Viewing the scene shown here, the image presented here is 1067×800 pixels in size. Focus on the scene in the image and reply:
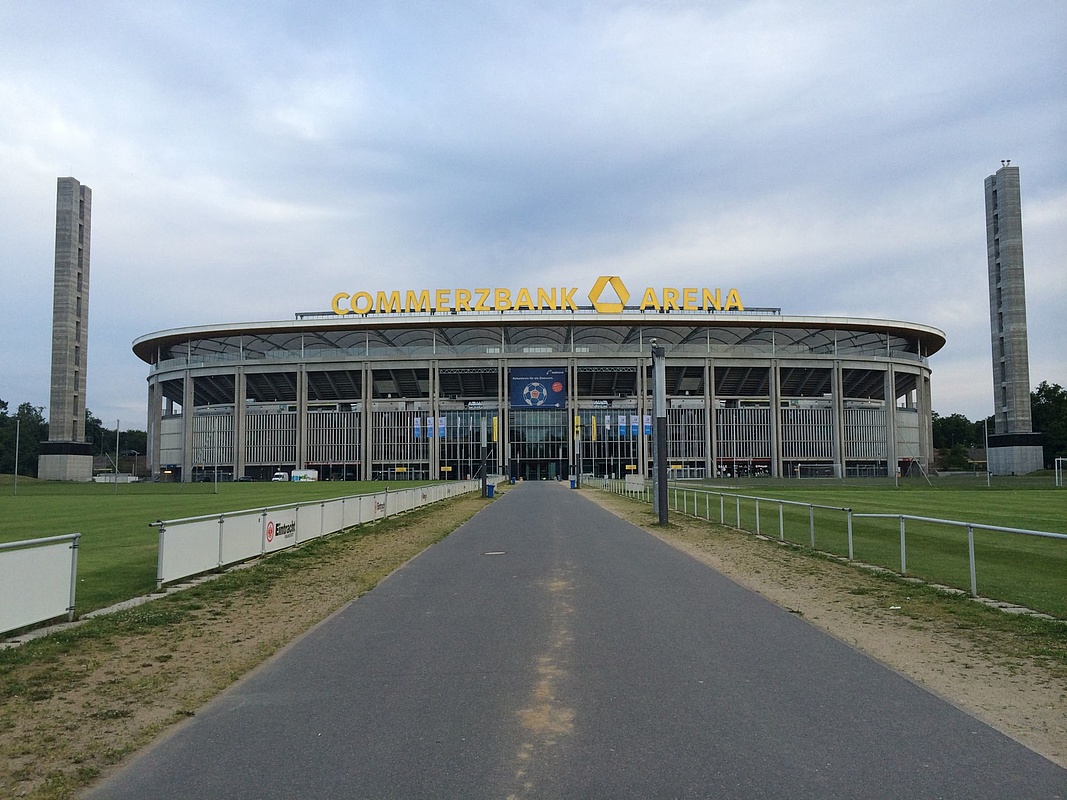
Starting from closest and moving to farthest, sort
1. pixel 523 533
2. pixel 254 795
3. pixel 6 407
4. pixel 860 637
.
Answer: pixel 254 795, pixel 860 637, pixel 523 533, pixel 6 407

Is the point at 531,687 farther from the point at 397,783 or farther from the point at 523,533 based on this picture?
the point at 523,533

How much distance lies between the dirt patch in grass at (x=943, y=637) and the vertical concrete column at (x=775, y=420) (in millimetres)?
80415

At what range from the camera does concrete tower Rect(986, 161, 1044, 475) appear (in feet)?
285

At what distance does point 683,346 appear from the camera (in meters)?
92.9

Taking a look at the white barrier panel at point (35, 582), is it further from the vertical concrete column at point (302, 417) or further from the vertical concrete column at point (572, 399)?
the vertical concrete column at point (302, 417)

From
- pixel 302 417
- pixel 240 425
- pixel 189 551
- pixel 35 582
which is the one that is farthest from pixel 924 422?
pixel 35 582

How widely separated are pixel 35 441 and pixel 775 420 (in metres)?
118

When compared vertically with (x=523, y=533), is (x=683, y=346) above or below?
above

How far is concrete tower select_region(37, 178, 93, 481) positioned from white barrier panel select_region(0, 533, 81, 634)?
93202 millimetres

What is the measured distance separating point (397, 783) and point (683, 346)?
297ft

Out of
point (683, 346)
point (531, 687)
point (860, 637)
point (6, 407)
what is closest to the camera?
point (531, 687)

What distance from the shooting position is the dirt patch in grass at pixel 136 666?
542 cm

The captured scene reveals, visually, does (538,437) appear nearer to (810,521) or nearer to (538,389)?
(538,389)

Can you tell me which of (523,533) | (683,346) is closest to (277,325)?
(683,346)
